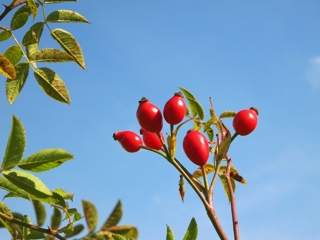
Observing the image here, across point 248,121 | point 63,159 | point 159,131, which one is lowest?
point 63,159

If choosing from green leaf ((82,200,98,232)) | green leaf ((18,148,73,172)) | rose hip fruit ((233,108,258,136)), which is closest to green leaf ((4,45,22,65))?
green leaf ((18,148,73,172))

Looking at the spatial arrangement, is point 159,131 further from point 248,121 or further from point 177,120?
point 248,121

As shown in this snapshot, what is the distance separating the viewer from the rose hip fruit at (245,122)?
290 centimetres

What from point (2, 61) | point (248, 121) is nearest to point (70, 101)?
point (2, 61)

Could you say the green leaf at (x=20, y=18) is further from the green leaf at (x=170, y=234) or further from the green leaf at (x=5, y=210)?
the green leaf at (x=170, y=234)

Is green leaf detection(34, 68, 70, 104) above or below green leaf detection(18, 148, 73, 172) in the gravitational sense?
above

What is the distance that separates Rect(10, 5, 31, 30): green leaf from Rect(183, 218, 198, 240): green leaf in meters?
1.27

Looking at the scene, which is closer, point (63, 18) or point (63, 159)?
point (63, 159)

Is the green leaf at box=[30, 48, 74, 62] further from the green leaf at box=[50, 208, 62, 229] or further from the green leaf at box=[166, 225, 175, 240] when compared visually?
the green leaf at box=[166, 225, 175, 240]

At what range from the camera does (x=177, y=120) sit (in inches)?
112

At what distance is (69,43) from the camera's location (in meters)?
2.43

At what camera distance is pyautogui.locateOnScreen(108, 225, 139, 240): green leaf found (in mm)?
1611

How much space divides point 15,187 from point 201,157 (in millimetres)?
1222

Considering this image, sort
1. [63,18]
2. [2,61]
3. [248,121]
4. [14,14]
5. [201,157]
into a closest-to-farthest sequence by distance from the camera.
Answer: [2,61]
[14,14]
[63,18]
[201,157]
[248,121]
